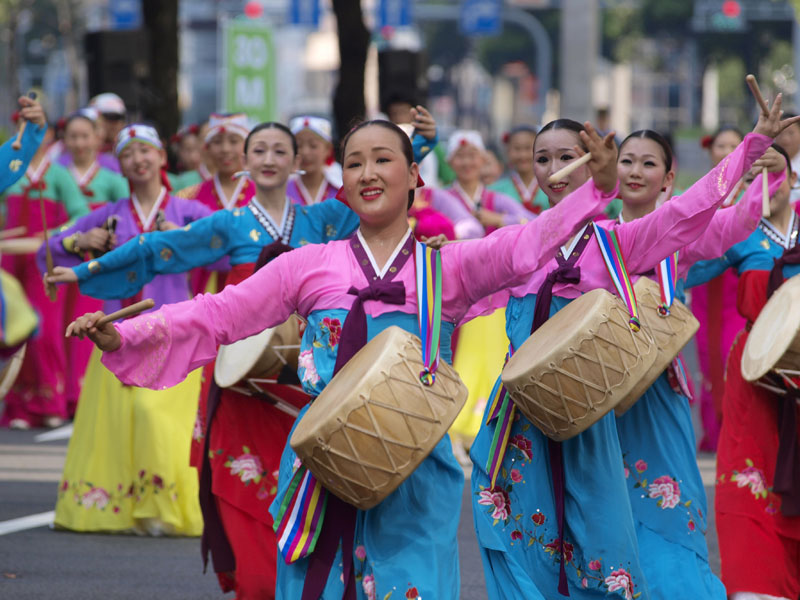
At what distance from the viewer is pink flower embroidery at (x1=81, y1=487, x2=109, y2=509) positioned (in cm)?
775

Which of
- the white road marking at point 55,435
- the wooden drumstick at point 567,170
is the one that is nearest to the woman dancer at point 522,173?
the white road marking at point 55,435

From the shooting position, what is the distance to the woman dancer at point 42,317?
441 inches

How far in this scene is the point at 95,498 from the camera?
7.76m

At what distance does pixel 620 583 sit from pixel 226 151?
3975 mm

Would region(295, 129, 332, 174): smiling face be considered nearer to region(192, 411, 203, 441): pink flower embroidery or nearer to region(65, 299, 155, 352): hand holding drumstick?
region(192, 411, 203, 441): pink flower embroidery

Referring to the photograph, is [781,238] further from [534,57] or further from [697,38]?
[534,57]

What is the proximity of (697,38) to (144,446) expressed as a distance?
55691 millimetres

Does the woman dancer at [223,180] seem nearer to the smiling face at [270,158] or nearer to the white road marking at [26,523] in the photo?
the smiling face at [270,158]

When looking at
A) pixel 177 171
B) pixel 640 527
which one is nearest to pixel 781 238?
pixel 640 527

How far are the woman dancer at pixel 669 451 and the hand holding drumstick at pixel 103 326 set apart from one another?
6.78 ft

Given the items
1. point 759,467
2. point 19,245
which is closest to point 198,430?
point 19,245

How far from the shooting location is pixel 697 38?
60906mm

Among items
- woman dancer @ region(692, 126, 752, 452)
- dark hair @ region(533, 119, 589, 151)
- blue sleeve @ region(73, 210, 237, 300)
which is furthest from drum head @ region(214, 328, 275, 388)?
woman dancer @ region(692, 126, 752, 452)

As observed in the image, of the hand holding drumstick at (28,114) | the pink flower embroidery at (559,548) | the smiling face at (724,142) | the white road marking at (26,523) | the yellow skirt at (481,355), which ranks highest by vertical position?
the hand holding drumstick at (28,114)
